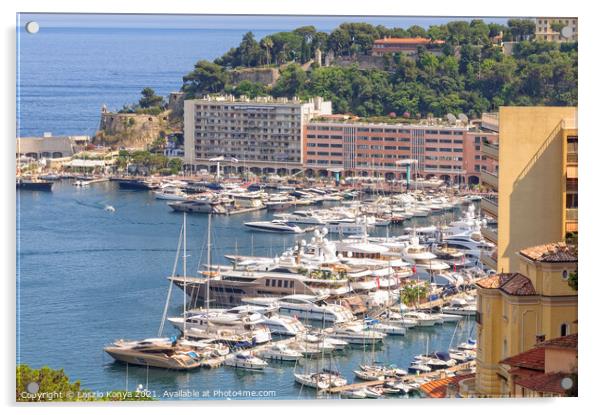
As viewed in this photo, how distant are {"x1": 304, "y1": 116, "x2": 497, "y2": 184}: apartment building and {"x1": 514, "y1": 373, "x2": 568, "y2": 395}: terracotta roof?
13744 millimetres

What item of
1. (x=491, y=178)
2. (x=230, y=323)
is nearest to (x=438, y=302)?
(x=230, y=323)

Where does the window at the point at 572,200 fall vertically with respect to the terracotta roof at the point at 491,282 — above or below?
above


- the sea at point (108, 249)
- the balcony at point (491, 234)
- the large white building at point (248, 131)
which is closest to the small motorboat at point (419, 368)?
the sea at point (108, 249)

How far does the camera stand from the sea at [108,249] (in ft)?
29.3

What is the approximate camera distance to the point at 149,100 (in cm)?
1927

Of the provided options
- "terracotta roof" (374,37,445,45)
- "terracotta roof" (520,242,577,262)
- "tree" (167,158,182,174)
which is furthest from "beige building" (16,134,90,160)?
"terracotta roof" (520,242,577,262)

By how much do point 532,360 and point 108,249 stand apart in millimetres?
12405

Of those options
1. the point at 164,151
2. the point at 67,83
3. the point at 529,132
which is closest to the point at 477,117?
the point at 164,151

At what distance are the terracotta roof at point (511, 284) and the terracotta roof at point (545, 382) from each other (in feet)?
1.20

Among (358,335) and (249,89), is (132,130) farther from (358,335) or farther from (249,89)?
(358,335)

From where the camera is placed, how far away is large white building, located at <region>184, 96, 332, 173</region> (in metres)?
22.8

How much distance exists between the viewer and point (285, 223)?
24.0 metres

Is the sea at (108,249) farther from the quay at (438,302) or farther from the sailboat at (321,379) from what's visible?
the quay at (438,302)

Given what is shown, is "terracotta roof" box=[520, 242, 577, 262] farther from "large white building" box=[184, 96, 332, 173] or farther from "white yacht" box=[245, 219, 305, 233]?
"white yacht" box=[245, 219, 305, 233]
